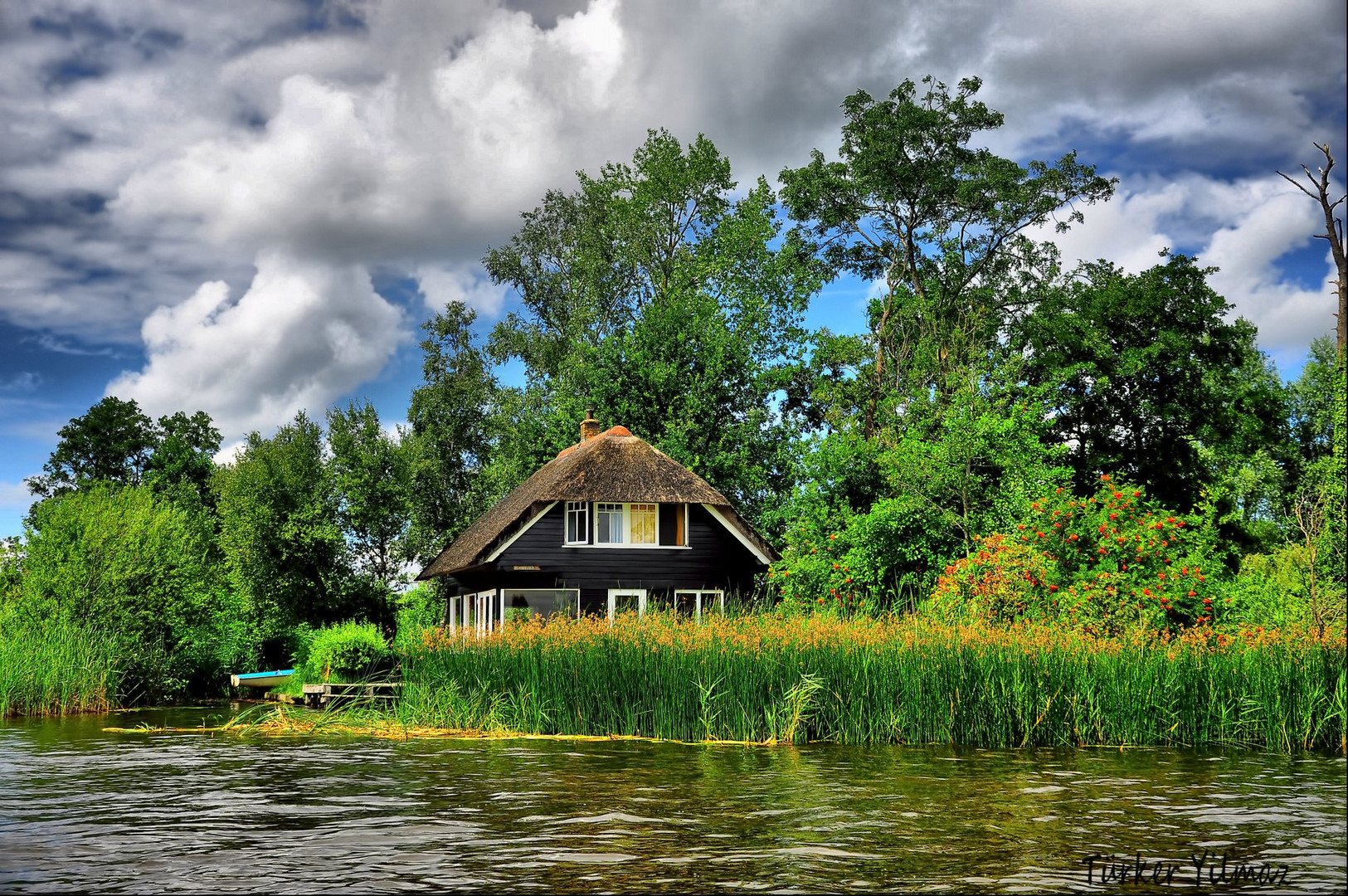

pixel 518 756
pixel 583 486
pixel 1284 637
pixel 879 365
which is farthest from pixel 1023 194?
pixel 518 756

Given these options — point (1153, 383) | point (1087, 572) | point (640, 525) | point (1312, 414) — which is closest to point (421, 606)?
point (640, 525)

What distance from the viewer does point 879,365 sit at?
120ft

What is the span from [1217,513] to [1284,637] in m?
18.3

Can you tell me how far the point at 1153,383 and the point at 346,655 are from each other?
23164mm

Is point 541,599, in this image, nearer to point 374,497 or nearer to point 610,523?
point 610,523

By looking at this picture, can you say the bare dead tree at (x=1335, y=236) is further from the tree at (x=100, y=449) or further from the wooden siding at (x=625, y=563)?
the tree at (x=100, y=449)

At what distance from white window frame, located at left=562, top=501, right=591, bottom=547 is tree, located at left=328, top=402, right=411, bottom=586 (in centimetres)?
1335

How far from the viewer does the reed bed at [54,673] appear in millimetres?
24344

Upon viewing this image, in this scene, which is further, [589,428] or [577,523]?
[589,428]

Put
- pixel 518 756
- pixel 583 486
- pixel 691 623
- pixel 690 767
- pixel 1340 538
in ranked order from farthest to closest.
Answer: pixel 583 486 → pixel 1340 538 → pixel 691 623 → pixel 518 756 → pixel 690 767

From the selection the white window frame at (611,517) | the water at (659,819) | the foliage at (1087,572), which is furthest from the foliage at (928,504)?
the water at (659,819)

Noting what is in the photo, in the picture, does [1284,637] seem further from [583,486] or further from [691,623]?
[583,486]

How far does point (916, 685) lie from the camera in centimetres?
1554

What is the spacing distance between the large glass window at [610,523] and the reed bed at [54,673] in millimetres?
12270
